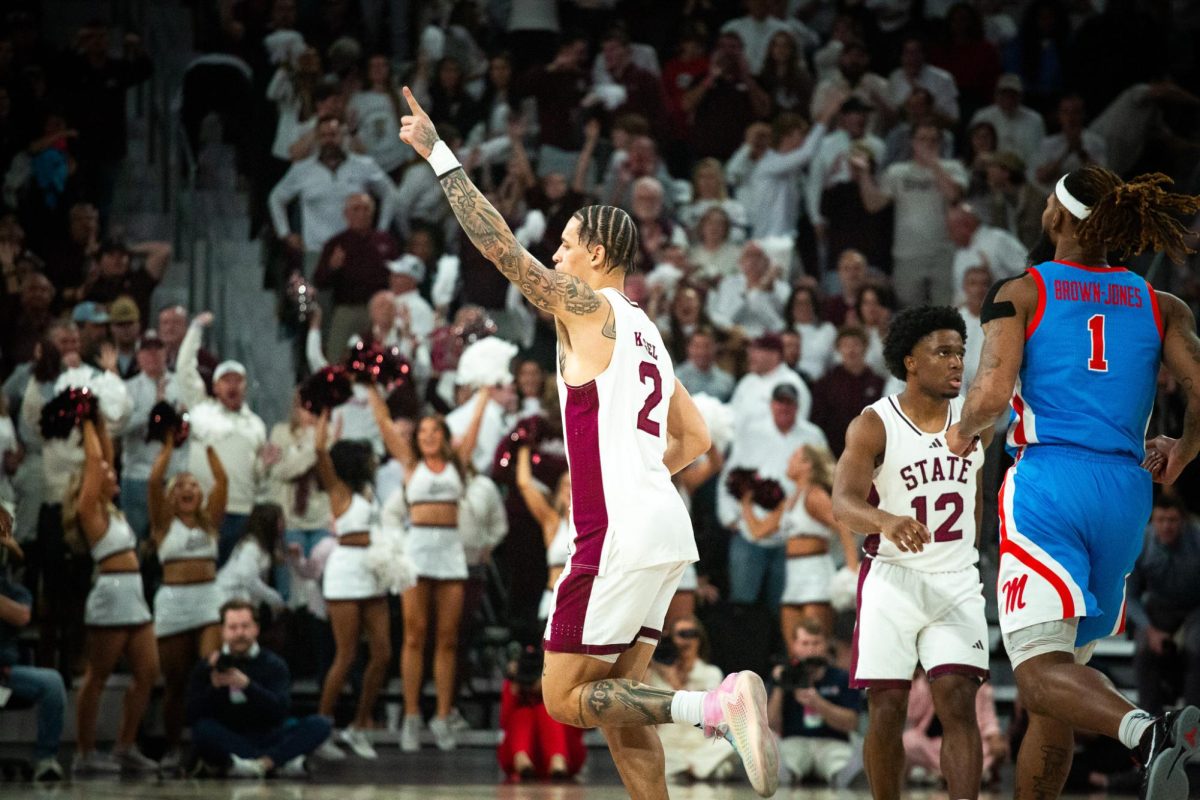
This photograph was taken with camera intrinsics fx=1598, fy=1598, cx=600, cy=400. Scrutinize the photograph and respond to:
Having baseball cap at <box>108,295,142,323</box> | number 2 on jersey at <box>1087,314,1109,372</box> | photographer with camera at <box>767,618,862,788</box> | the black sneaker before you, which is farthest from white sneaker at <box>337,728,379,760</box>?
the black sneaker

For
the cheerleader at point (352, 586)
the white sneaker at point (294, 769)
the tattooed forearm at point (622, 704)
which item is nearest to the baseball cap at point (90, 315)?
the cheerleader at point (352, 586)

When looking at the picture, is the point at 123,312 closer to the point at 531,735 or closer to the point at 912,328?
the point at 531,735

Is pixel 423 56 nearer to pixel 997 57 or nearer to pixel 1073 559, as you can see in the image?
pixel 997 57

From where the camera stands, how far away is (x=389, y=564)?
1121 centimetres

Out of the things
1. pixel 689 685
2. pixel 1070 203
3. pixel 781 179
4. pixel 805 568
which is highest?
pixel 781 179

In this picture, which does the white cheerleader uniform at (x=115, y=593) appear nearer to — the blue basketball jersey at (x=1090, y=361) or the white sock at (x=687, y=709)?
the white sock at (x=687, y=709)

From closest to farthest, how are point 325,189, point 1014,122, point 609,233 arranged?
point 609,233, point 325,189, point 1014,122

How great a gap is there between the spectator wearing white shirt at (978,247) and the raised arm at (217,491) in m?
6.02

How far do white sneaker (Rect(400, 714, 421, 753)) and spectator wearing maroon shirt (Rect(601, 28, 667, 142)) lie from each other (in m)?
6.36

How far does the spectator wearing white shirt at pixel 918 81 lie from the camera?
14.9 metres

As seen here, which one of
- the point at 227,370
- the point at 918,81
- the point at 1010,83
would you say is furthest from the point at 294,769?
the point at 1010,83

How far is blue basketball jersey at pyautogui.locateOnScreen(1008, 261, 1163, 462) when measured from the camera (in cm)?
525

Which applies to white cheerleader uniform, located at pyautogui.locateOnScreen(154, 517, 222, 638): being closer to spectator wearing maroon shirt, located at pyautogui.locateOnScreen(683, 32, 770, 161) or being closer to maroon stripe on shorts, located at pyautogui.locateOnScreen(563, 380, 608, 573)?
maroon stripe on shorts, located at pyautogui.locateOnScreen(563, 380, 608, 573)

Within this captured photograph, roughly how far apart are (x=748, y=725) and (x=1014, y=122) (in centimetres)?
1070
